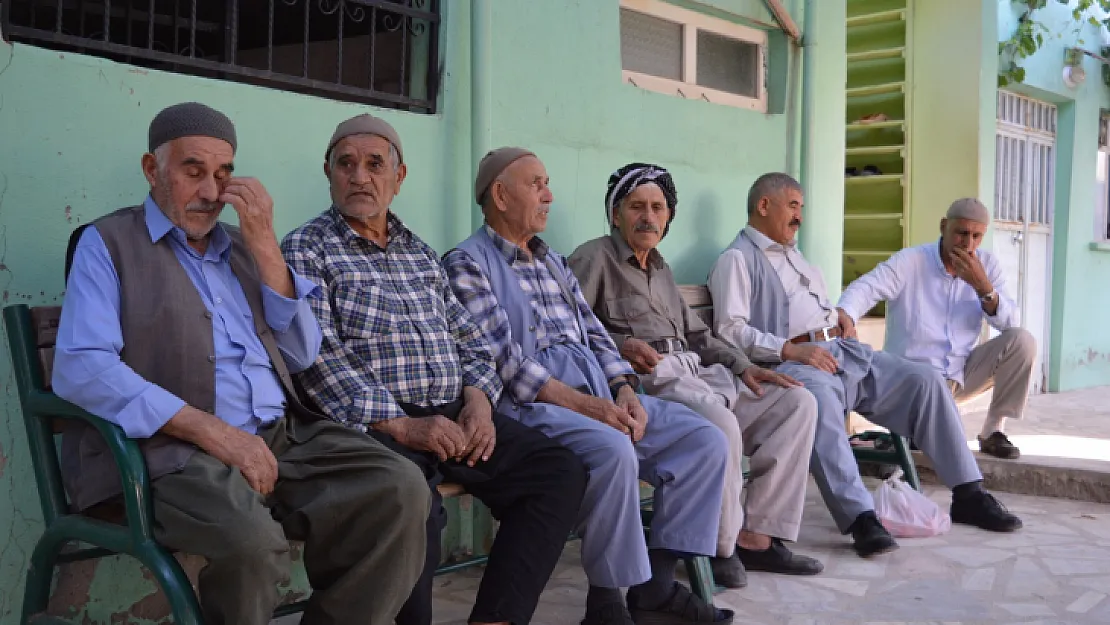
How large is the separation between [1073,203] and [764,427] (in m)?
7.07

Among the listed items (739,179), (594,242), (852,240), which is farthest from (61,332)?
(852,240)

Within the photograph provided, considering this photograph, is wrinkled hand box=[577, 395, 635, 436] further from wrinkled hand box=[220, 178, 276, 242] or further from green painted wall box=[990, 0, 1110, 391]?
green painted wall box=[990, 0, 1110, 391]

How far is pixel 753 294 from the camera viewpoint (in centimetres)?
480

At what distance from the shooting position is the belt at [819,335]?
4.96 meters

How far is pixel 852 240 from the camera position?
903 cm

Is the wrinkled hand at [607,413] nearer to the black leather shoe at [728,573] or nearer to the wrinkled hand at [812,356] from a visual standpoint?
the black leather shoe at [728,573]

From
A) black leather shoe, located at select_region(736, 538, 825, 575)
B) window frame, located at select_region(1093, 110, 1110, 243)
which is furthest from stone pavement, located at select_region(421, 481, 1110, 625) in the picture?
window frame, located at select_region(1093, 110, 1110, 243)

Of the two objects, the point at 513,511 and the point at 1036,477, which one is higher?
the point at 513,511

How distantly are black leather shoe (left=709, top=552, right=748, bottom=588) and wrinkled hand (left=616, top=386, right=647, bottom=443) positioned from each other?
2.16ft

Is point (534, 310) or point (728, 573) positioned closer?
point (534, 310)

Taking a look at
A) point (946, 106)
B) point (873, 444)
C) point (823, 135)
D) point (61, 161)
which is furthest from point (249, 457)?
point (946, 106)

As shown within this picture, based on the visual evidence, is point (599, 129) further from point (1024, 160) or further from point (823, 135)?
point (1024, 160)

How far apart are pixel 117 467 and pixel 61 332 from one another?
34 centimetres

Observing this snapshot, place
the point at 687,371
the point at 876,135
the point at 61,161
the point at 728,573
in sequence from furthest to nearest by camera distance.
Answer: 1. the point at 876,135
2. the point at 687,371
3. the point at 728,573
4. the point at 61,161
